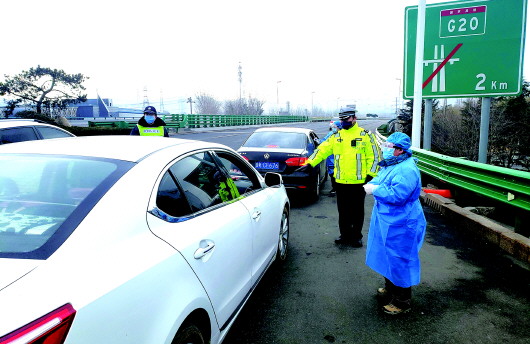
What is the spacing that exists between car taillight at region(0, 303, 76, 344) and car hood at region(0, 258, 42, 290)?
0.20 meters

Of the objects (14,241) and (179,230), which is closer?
(14,241)

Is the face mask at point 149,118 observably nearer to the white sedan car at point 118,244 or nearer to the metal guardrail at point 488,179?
the white sedan car at point 118,244

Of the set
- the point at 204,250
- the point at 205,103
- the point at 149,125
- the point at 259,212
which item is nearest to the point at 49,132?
the point at 149,125

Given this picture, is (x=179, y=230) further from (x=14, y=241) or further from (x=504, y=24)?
(x=504, y=24)

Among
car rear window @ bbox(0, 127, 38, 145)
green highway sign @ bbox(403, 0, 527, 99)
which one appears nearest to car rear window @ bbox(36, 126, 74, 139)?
car rear window @ bbox(0, 127, 38, 145)

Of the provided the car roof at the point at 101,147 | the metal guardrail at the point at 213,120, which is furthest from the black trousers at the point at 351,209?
the metal guardrail at the point at 213,120

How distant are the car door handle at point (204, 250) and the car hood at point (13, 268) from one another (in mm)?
809

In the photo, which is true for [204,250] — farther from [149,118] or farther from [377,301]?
[149,118]

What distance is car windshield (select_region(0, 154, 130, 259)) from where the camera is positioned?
1567mm

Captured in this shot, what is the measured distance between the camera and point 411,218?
3.21 meters

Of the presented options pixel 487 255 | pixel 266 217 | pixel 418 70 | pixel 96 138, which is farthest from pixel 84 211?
pixel 418 70

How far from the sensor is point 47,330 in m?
1.22

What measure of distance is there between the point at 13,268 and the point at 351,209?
4332 mm

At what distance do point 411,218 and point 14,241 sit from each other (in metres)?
2.83
